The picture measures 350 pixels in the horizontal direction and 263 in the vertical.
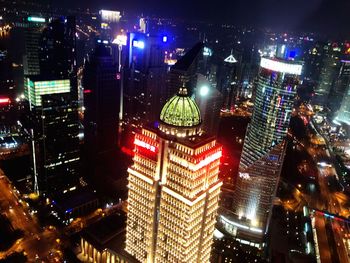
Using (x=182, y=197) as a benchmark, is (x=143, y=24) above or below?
above

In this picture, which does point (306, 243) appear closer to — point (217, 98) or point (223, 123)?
point (217, 98)

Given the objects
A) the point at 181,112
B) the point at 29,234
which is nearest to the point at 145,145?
the point at 181,112

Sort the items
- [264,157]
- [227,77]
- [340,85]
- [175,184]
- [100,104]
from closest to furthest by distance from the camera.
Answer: [175,184] < [264,157] < [100,104] < [227,77] < [340,85]

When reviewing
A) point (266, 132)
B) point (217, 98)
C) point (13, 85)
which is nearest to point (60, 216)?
point (266, 132)

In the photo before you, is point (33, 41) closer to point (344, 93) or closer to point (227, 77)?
point (227, 77)

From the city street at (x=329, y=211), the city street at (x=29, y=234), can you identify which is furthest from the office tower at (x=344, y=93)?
the city street at (x=29, y=234)

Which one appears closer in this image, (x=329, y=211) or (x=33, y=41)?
(x=329, y=211)

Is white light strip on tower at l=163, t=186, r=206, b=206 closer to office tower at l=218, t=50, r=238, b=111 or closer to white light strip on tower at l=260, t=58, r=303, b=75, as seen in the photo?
white light strip on tower at l=260, t=58, r=303, b=75
